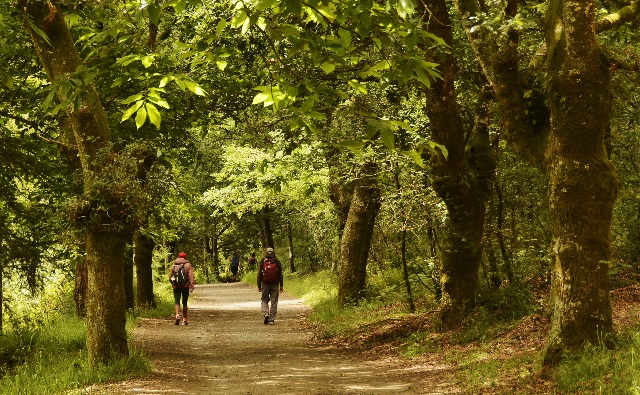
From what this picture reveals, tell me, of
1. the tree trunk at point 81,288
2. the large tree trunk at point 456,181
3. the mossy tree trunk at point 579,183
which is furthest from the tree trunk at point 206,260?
the mossy tree trunk at point 579,183

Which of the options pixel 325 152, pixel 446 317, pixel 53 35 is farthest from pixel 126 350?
pixel 325 152

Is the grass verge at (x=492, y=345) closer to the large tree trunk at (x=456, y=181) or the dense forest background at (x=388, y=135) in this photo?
the dense forest background at (x=388, y=135)

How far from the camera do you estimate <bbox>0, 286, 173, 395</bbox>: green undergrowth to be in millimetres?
8578

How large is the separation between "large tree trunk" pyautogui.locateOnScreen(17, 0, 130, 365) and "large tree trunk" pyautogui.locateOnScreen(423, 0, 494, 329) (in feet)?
18.5

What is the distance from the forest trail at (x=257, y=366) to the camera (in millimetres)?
9029

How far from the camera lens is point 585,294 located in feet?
23.9

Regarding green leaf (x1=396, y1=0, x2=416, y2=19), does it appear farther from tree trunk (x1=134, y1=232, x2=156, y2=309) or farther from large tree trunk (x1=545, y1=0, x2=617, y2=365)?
tree trunk (x1=134, y1=232, x2=156, y2=309)

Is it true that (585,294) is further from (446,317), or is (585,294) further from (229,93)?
(229,93)

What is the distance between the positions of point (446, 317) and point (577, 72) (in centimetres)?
601

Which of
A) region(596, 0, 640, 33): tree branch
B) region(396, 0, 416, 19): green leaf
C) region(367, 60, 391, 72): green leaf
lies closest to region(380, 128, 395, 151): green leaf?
region(396, 0, 416, 19): green leaf

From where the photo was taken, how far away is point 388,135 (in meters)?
3.46

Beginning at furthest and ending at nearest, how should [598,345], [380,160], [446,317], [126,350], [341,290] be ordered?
[341,290] → [380,160] → [446,317] → [126,350] → [598,345]

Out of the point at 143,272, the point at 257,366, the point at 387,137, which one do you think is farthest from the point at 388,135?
the point at 143,272

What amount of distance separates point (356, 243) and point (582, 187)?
10.3 metres
